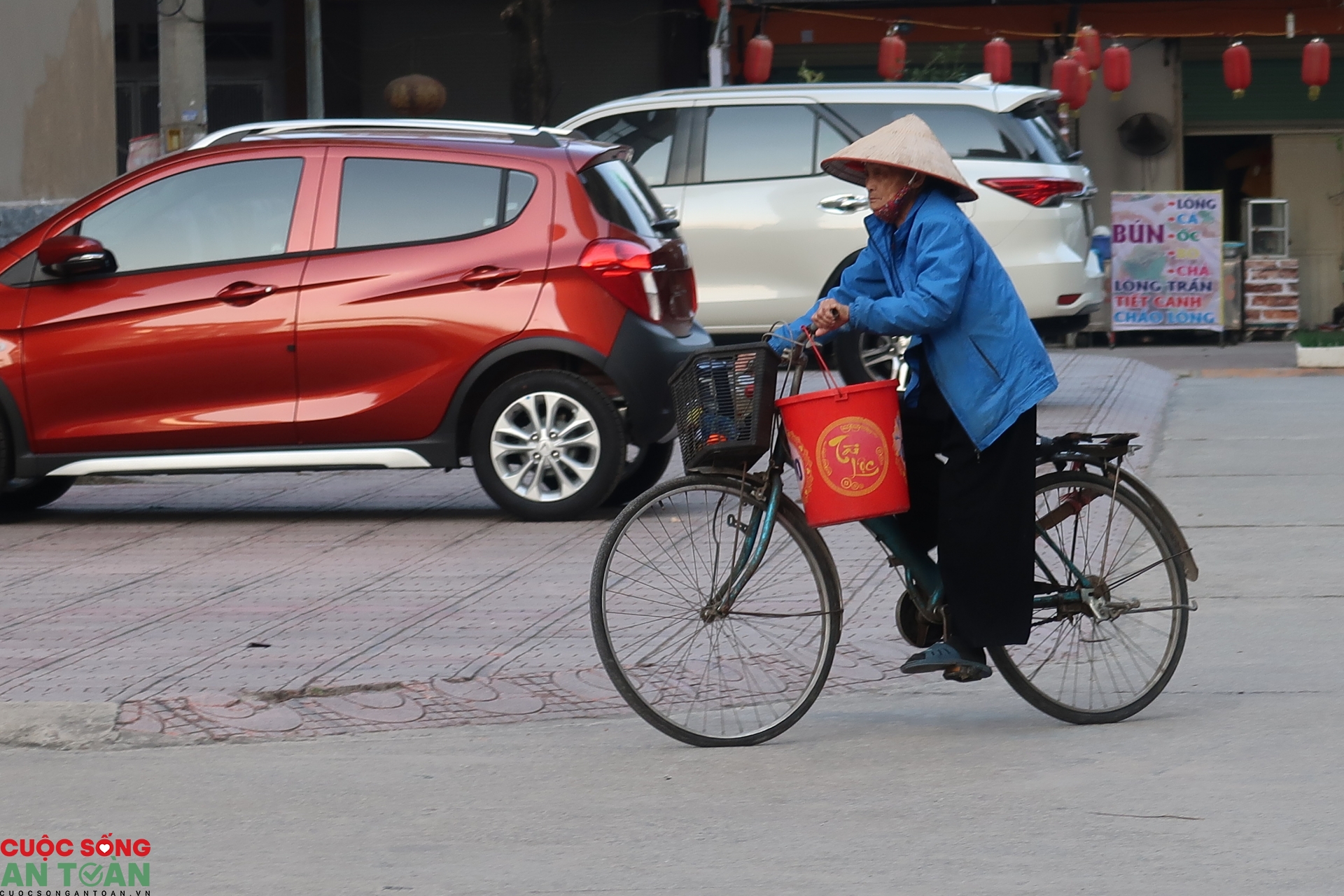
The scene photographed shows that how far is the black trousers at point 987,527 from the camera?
5.41 meters

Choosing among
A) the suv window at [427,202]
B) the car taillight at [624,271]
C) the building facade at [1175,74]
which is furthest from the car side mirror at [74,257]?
the building facade at [1175,74]

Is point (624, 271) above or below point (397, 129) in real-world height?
below

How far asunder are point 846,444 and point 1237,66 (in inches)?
729

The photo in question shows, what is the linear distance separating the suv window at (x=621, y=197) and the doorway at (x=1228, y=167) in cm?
1595

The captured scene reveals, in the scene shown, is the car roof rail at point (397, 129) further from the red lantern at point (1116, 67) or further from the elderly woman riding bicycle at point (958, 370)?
the red lantern at point (1116, 67)

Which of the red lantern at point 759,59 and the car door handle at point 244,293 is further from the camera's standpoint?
the red lantern at point 759,59

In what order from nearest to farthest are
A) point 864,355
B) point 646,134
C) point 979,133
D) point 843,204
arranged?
point 864,355
point 979,133
point 843,204
point 646,134

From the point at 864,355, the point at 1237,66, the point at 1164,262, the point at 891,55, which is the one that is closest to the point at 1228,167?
the point at 1237,66

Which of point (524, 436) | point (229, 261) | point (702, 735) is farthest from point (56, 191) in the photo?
point (702, 735)

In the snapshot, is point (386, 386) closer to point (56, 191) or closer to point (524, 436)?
point (524, 436)

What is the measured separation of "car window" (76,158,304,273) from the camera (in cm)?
959

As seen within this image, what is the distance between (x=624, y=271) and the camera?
30.9ft

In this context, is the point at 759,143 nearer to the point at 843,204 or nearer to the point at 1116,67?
the point at 843,204

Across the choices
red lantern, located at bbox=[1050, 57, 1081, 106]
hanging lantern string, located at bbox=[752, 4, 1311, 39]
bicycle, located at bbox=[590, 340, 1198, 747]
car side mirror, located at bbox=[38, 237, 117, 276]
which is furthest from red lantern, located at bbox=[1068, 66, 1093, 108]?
bicycle, located at bbox=[590, 340, 1198, 747]
